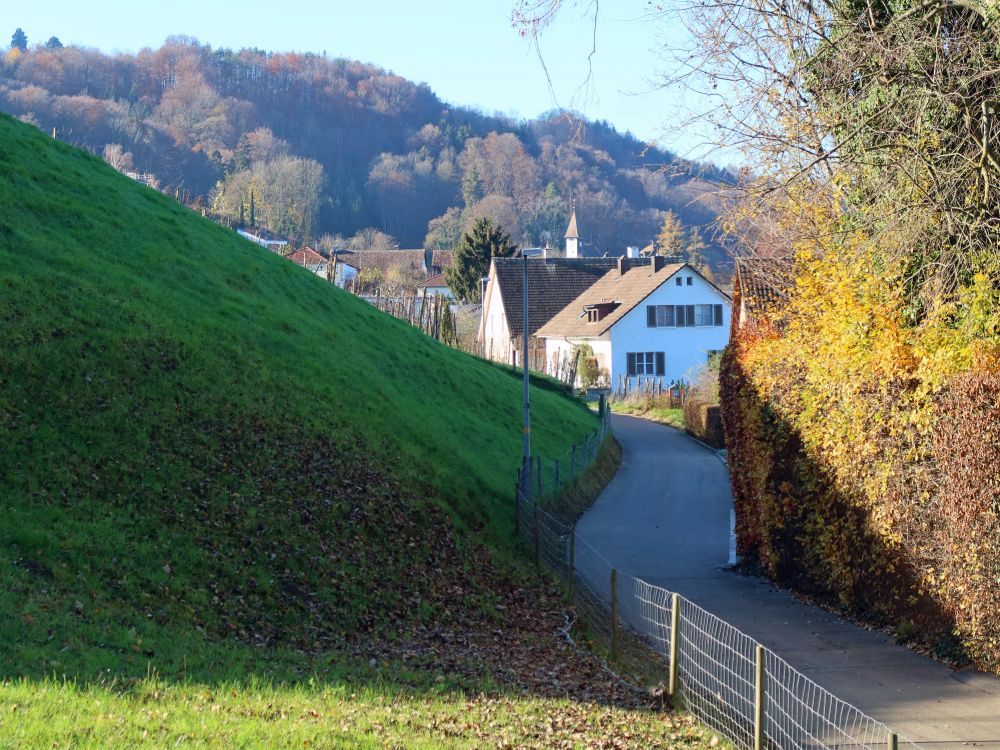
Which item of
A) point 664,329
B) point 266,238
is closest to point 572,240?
point 266,238

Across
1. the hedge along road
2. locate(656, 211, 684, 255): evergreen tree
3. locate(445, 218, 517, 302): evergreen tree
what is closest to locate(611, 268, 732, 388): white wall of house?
locate(445, 218, 517, 302): evergreen tree

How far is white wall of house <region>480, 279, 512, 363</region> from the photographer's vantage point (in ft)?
210

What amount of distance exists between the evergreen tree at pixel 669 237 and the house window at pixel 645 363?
91.1 ft

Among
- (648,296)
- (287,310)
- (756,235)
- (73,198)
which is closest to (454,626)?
(756,235)

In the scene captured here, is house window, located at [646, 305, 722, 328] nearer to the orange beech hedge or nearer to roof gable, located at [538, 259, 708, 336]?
roof gable, located at [538, 259, 708, 336]

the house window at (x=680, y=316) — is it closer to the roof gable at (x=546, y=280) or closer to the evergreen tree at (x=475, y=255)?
the roof gable at (x=546, y=280)

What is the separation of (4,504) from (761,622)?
10026 millimetres

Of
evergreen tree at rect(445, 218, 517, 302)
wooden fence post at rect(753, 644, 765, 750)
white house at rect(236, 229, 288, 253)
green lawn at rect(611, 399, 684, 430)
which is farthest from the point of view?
evergreen tree at rect(445, 218, 517, 302)

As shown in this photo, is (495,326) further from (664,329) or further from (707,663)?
(707,663)

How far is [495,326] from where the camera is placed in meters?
69.2

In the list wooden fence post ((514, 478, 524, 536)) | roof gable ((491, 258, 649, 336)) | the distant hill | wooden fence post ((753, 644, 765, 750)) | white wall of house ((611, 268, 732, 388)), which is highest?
the distant hill

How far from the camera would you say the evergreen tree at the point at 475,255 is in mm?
76625

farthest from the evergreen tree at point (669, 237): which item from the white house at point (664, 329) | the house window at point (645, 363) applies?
the house window at point (645, 363)

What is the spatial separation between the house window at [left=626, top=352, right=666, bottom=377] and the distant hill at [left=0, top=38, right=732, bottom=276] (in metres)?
28.1
